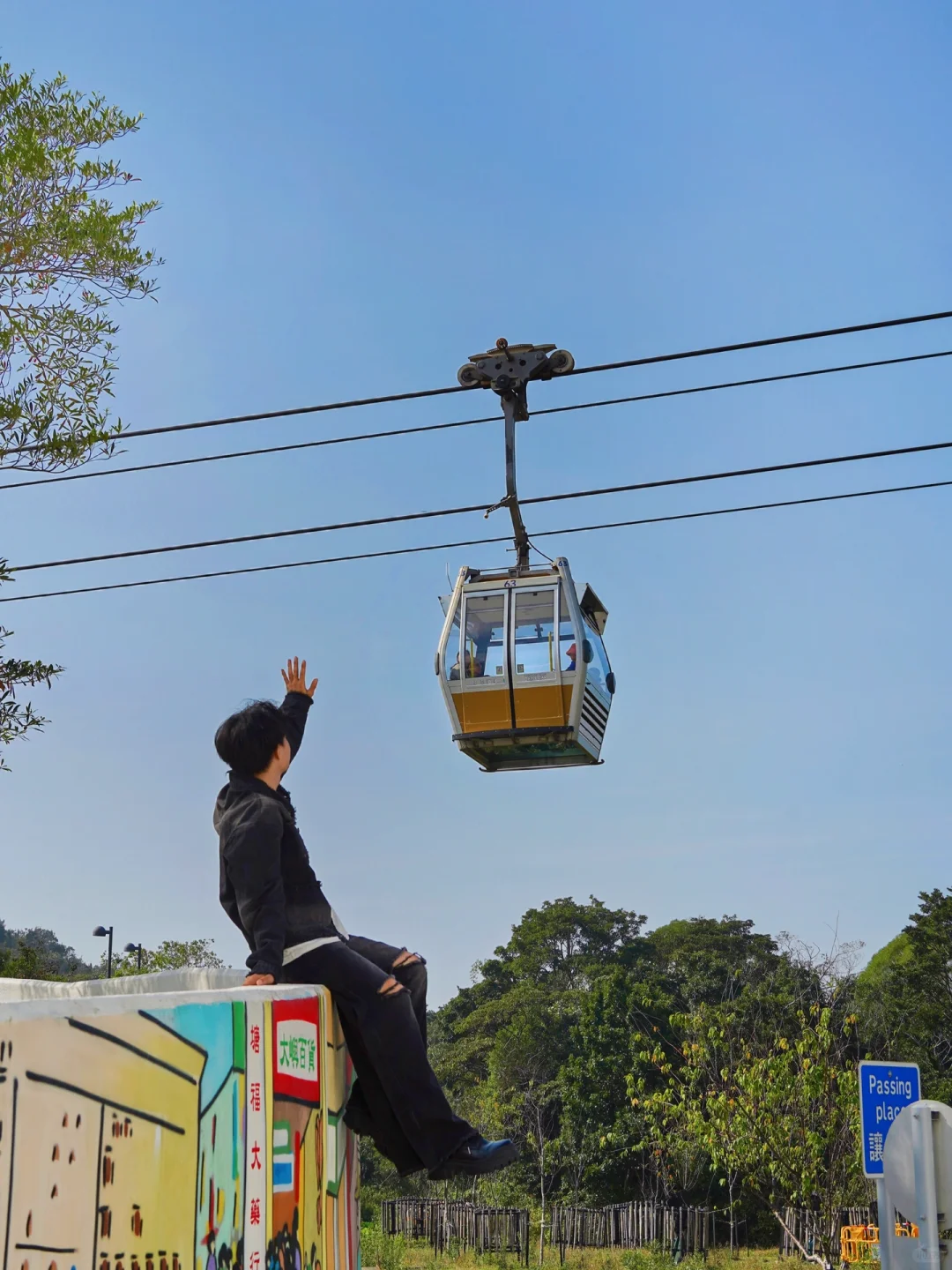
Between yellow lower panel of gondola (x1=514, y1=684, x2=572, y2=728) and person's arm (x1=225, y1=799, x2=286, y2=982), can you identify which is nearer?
person's arm (x1=225, y1=799, x2=286, y2=982)

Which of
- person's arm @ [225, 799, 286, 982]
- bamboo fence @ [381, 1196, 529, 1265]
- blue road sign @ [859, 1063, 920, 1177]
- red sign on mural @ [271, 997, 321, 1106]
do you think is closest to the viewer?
red sign on mural @ [271, 997, 321, 1106]

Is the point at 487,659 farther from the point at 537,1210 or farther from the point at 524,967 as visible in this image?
the point at 524,967

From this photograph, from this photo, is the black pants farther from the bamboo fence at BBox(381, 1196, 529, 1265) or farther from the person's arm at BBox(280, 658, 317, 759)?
the bamboo fence at BBox(381, 1196, 529, 1265)

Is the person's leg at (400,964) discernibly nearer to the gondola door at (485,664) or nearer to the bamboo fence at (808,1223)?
the gondola door at (485,664)

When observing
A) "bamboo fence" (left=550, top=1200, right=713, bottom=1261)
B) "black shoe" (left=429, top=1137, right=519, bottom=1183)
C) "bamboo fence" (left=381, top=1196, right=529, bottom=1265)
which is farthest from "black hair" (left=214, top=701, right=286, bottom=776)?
"bamboo fence" (left=550, top=1200, right=713, bottom=1261)

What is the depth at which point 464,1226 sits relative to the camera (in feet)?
99.8

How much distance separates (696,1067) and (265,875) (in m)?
17.7

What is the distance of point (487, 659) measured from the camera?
1117cm

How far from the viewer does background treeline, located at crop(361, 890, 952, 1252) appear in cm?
1800

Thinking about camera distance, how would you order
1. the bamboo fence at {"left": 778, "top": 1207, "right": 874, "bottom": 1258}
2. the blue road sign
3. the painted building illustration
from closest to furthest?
the painted building illustration, the blue road sign, the bamboo fence at {"left": 778, "top": 1207, "right": 874, "bottom": 1258}

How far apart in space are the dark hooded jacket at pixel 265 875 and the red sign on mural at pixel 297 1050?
199mm

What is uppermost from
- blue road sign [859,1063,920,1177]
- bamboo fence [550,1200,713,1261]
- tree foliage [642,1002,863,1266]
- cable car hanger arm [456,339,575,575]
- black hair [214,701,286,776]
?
cable car hanger arm [456,339,575,575]

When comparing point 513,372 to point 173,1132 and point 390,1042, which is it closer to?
point 390,1042

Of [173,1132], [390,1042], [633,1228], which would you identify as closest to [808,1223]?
[633,1228]
